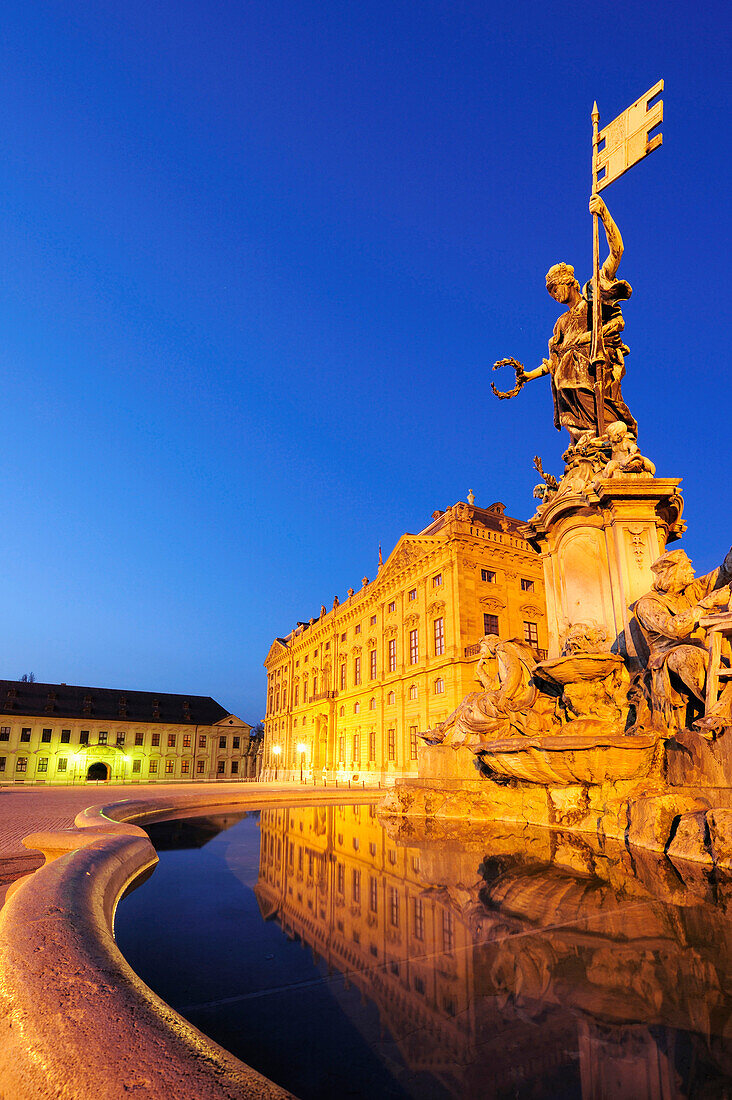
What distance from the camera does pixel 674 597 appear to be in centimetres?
834

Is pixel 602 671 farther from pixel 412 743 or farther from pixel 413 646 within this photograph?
pixel 413 646

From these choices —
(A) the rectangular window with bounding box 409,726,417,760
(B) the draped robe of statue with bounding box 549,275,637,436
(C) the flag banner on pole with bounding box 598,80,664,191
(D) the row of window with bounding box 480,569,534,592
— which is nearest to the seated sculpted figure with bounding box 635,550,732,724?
(B) the draped robe of statue with bounding box 549,275,637,436

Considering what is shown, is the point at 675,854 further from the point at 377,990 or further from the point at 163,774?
the point at 163,774

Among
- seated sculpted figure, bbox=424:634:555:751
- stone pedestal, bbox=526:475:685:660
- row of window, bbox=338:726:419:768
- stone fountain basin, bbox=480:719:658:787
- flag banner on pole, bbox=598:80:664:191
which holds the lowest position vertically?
row of window, bbox=338:726:419:768

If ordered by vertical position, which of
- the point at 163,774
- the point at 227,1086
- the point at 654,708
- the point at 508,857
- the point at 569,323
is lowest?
the point at 163,774

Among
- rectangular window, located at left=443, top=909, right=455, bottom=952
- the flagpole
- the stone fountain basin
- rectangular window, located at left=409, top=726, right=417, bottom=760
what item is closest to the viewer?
rectangular window, located at left=443, top=909, right=455, bottom=952

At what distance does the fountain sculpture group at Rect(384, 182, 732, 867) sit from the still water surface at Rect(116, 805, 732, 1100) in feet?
5.56

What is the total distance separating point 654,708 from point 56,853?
738 centimetres

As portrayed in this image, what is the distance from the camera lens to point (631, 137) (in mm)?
11617

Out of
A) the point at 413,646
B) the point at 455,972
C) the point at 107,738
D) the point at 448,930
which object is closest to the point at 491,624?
the point at 413,646

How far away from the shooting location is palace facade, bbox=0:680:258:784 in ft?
192

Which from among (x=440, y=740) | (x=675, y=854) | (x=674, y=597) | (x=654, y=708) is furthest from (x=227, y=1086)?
(x=440, y=740)

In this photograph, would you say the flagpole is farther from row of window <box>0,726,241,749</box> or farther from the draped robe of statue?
row of window <box>0,726,241,749</box>

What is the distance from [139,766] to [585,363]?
210 ft
